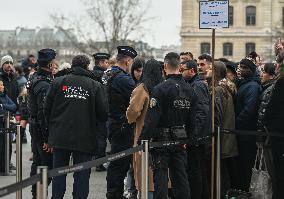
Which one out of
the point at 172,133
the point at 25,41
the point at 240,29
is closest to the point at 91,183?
the point at 172,133

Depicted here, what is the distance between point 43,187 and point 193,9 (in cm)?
9448

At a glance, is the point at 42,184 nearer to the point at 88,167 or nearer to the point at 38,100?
the point at 88,167

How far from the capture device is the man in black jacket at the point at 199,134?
10.2 m

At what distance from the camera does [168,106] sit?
929 centimetres

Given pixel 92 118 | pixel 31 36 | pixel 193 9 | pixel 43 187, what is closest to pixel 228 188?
pixel 92 118

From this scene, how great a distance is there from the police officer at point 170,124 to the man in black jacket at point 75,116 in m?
0.81

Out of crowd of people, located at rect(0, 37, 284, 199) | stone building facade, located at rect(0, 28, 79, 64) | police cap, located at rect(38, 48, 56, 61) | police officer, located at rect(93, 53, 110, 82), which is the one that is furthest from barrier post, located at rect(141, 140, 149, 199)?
stone building facade, located at rect(0, 28, 79, 64)

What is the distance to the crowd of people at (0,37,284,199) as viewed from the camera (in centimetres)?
936

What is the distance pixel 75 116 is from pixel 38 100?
124 cm

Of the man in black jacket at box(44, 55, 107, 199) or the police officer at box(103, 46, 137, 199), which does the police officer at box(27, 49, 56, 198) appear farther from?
the police officer at box(103, 46, 137, 199)

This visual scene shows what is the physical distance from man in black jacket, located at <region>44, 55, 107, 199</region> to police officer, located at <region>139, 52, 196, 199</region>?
2.64ft

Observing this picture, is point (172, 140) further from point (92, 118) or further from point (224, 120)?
point (224, 120)

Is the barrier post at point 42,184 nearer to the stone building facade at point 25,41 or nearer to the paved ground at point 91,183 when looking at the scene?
the paved ground at point 91,183

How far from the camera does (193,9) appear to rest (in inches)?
3930
